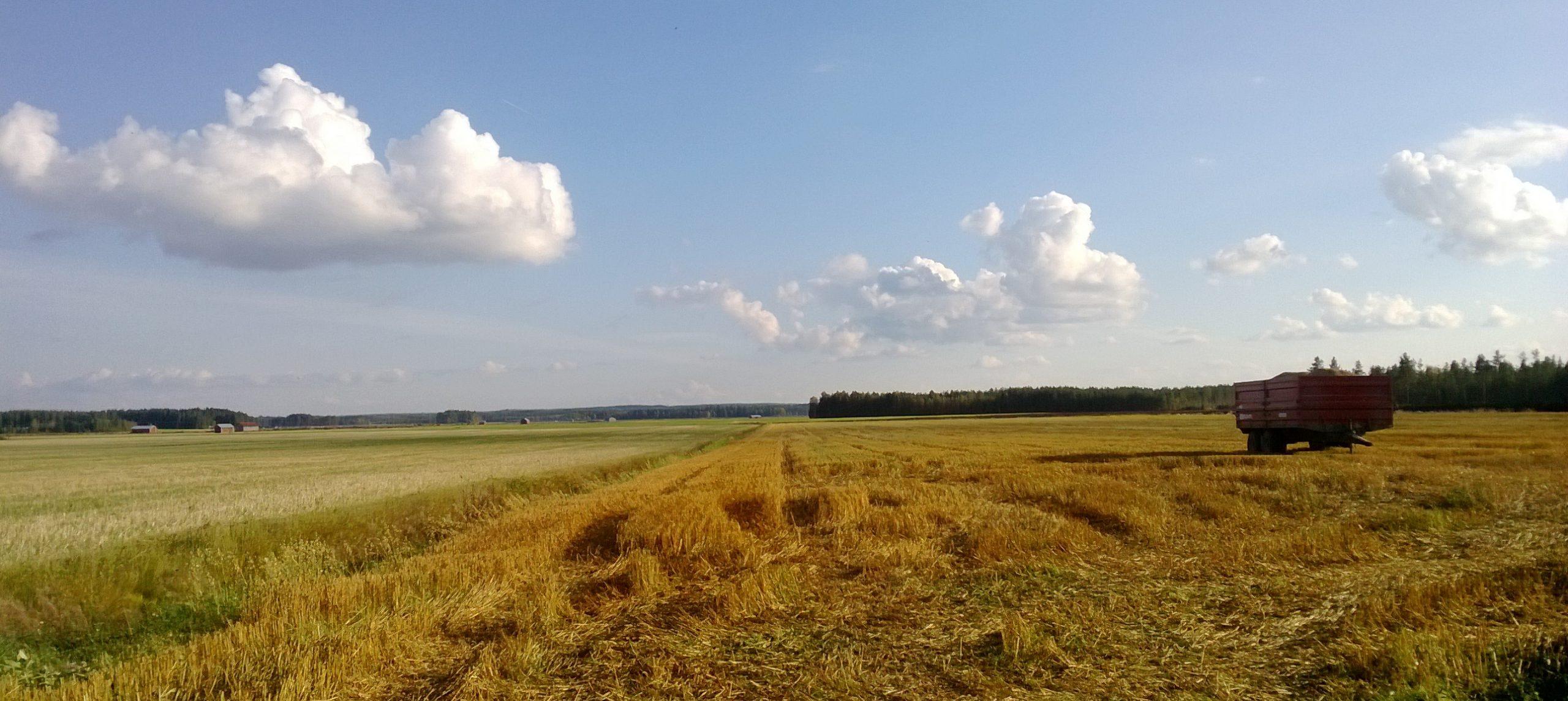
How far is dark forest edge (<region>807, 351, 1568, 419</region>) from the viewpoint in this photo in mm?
96500

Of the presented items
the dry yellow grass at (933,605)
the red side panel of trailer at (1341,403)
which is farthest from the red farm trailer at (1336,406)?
the dry yellow grass at (933,605)

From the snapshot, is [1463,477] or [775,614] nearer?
[775,614]

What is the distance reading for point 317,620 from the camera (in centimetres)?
816

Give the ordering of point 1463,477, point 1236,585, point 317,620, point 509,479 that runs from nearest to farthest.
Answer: point 317,620 < point 1236,585 < point 1463,477 < point 509,479

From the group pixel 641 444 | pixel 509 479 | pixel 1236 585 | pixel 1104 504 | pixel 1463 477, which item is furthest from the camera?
pixel 641 444

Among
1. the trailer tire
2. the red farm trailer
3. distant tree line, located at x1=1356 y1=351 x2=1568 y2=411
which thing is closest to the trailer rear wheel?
the trailer tire

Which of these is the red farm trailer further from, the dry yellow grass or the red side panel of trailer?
the dry yellow grass

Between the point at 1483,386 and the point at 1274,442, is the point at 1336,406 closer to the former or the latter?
the point at 1274,442

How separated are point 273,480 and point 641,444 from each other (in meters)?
35.4

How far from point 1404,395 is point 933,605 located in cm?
14430

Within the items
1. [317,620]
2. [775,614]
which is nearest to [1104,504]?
[775,614]

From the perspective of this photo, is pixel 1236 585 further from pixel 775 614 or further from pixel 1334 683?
pixel 775 614

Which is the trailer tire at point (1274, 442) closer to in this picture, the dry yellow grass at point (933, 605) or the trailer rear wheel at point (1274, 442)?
the trailer rear wheel at point (1274, 442)

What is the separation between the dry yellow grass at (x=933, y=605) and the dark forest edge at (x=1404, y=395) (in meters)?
26.1
